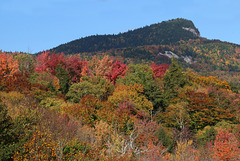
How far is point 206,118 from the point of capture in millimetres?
48031

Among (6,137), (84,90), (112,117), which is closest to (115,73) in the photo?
(84,90)

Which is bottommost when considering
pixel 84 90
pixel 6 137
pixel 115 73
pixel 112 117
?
pixel 112 117

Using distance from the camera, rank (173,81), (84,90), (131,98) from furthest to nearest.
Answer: (173,81) → (84,90) → (131,98)

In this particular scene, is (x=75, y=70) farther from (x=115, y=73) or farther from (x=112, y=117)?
(x=112, y=117)

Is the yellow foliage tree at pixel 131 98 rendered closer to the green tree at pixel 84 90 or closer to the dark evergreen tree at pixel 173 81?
the green tree at pixel 84 90

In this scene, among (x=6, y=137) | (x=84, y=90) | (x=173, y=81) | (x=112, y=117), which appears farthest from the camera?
(x=173, y=81)

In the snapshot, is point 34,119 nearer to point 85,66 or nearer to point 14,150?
point 14,150

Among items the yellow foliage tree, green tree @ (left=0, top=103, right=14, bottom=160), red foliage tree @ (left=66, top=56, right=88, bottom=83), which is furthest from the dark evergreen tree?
green tree @ (left=0, top=103, right=14, bottom=160)

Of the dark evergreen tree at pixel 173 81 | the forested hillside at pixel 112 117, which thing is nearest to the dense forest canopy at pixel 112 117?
the forested hillside at pixel 112 117

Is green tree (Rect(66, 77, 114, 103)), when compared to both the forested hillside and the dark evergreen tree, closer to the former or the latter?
the forested hillside

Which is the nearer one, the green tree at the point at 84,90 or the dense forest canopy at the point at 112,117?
the dense forest canopy at the point at 112,117

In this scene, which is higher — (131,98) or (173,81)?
(173,81)

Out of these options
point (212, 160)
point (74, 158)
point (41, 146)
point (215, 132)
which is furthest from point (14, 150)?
point (215, 132)

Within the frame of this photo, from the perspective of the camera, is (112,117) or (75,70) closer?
(112,117)
